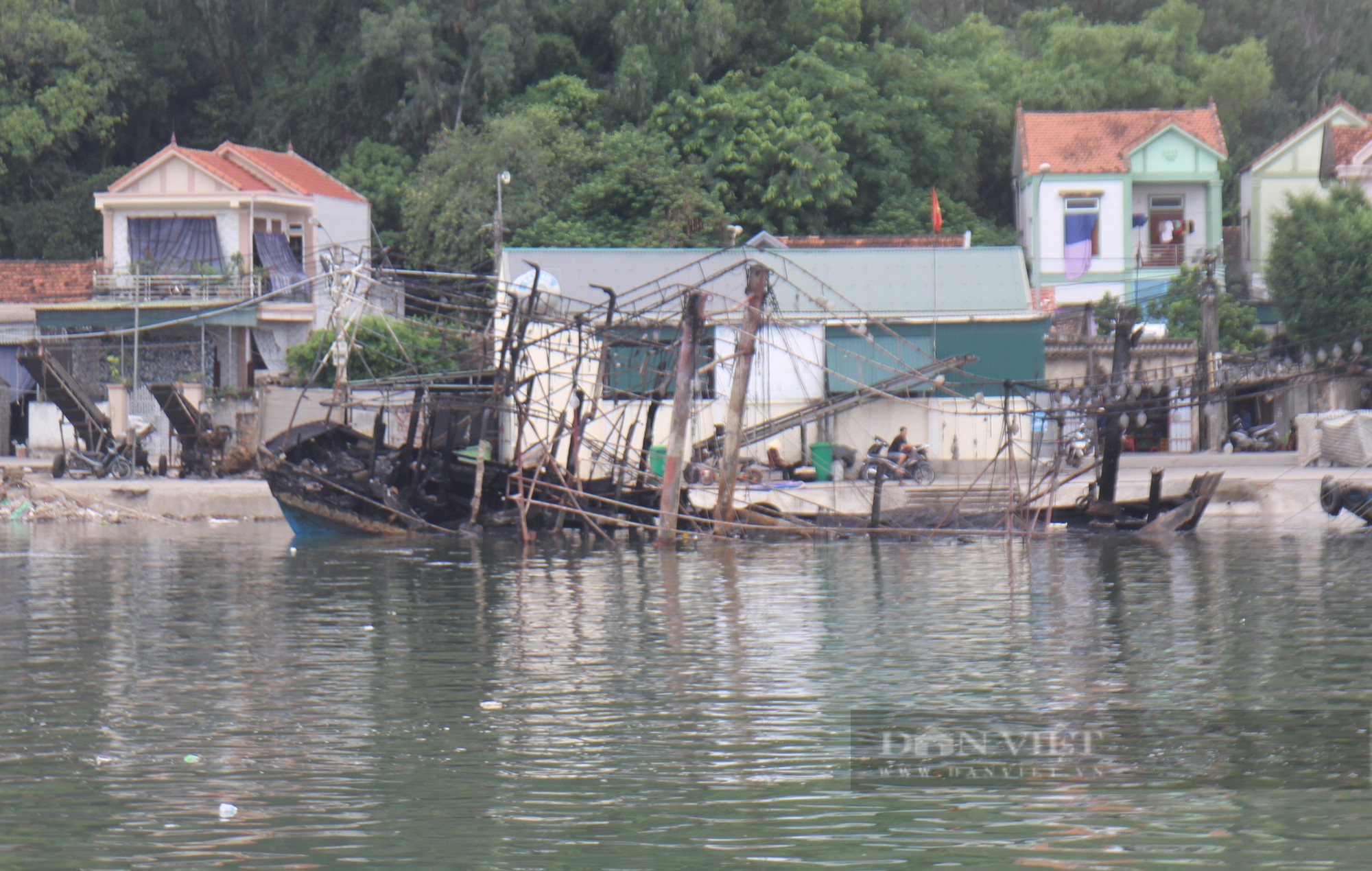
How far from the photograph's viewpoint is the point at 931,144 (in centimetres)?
5091

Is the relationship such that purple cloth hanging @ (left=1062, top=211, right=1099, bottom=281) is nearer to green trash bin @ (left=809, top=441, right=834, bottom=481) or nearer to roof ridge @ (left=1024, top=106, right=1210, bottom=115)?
roof ridge @ (left=1024, top=106, right=1210, bottom=115)

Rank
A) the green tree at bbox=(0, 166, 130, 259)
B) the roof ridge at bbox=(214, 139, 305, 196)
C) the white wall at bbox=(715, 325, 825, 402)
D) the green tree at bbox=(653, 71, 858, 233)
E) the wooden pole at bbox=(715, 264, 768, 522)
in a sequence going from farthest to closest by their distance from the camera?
1. the green tree at bbox=(0, 166, 130, 259)
2. the green tree at bbox=(653, 71, 858, 233)
3. the roof ridge at bbox=(214, 139, 305, 196)
4. the white wall at bbox=(715, 325, 825, 402)
5. the wooden pole at bbox=(715, 264, 768, 522)

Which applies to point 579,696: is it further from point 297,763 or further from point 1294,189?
point 1294,189

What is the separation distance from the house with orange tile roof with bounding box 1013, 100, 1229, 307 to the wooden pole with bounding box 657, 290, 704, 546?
21911 millimetres

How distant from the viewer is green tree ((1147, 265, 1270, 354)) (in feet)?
140

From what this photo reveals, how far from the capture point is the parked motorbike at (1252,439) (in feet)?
129

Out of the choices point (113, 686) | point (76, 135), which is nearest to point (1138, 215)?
point (76, 135)

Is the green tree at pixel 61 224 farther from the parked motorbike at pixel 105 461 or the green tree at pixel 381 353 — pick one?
the parked motorbike at pixel 105 461

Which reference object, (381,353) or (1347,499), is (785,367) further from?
(1347,499)

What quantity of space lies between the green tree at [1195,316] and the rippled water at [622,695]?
16.9 meters

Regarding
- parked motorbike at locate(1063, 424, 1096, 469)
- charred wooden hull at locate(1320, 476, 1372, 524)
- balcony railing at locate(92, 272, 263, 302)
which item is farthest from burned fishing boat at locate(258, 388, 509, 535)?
charred wooden hull at locate(1320, 476, 1372, 524)

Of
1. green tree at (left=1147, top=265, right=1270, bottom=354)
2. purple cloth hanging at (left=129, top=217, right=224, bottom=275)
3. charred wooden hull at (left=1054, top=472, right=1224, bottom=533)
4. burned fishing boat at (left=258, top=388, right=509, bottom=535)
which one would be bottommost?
charred wooden hull at (left=1054, top=472, right=1224, bottom=533)

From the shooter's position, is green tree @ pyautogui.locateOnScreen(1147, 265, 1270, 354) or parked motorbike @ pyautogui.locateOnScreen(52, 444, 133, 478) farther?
green tree @ pyautogui.locateOnScreen(1147, 265, 1270, 354)

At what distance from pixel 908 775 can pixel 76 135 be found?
163ft
